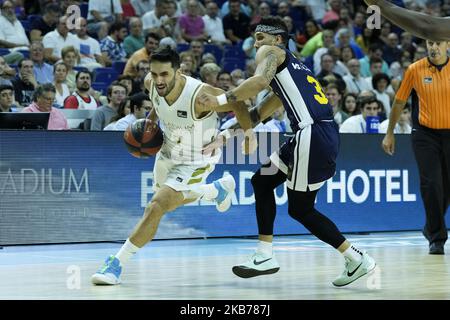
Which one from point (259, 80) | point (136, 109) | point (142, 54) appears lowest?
point (136, 109)

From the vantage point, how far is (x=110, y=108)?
1295 centimetres

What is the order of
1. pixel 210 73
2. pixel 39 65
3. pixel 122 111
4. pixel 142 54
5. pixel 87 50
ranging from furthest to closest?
pixel 87 50
pixel 142 54
pixel 210 73
pixel 39 65
pixel 122 111

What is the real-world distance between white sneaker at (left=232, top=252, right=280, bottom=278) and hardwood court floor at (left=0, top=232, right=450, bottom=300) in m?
0.09

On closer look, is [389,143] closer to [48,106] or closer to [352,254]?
[352,254]

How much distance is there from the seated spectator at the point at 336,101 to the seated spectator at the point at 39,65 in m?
4.21

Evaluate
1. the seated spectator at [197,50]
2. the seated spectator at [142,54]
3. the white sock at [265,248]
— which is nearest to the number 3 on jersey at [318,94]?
the white sock at [265,248]

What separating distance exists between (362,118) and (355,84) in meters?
3.56

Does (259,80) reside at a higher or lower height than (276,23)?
lower

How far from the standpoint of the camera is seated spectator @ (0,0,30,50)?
48.2ft

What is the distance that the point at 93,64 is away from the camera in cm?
1530

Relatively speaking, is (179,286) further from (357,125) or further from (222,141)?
(357,125)

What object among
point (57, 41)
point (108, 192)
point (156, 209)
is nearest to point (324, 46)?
point (57, 41)
